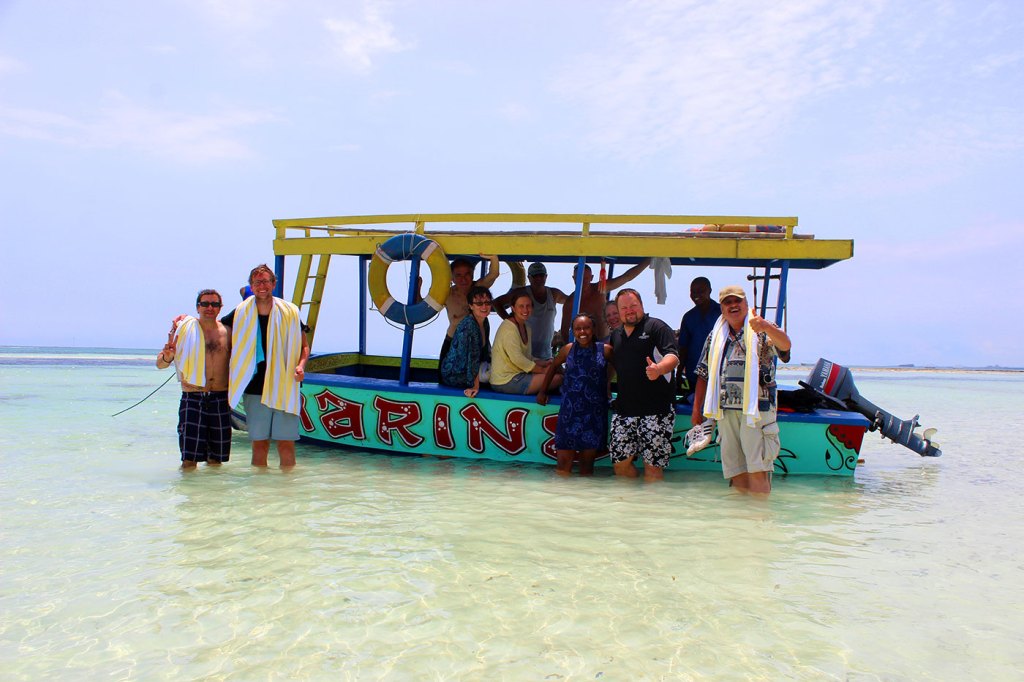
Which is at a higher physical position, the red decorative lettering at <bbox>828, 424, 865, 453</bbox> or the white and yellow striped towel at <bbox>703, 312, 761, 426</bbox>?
the white and yellow striped towel at <bbox>703, 312, 761, 426</bbox>

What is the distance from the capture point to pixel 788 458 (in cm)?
689

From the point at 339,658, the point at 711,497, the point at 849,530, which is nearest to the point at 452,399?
the point at 711,497

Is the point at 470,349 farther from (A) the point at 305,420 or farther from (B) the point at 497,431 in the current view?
(A) the point at 305,420

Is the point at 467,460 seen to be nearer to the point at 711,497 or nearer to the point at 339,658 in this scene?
the point at 711,497

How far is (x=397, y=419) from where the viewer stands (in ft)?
24.3

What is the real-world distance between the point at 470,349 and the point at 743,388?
2.65m

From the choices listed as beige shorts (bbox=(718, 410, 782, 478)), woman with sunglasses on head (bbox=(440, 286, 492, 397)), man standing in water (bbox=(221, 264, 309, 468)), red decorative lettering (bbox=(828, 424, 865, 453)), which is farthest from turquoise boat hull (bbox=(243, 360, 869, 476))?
man standing in water (bbox=(221, 264, 309, 468))

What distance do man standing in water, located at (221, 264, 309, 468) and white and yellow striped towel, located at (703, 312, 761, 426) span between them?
331 cm

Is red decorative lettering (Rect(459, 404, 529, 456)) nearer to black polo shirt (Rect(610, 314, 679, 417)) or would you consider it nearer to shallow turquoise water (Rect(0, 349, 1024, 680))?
shallow turquoise water (Rect(0, 349, 1024, 680))

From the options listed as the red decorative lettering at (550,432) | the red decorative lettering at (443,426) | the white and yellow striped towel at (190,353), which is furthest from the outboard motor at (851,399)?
the white and yellow striped towel at (190,353)

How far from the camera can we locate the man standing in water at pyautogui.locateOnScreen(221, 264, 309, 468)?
6193 millimetres

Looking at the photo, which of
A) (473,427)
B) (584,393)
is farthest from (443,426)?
(584,393)

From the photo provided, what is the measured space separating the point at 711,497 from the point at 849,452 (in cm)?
173

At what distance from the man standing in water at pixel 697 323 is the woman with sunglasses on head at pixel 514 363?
4.03ft
